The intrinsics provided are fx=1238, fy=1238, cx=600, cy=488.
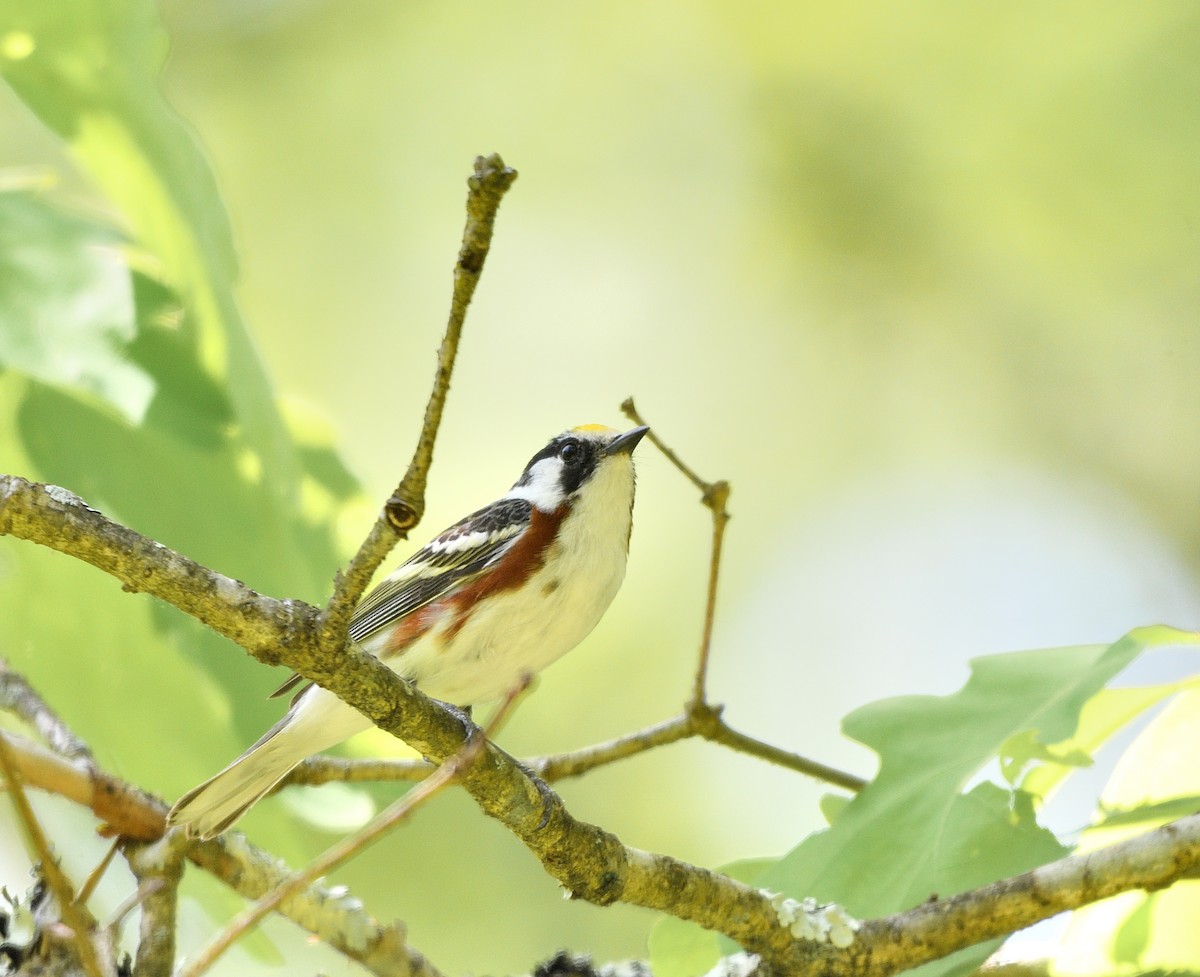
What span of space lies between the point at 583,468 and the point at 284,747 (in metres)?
1.03

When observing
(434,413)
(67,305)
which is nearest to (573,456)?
(67,305)

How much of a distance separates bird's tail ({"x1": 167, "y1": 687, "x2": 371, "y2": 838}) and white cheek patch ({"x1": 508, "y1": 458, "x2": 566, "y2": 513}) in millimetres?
703

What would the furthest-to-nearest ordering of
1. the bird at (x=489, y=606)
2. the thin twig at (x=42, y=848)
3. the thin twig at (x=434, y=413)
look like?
the bird at (x=489, y=606) < the thin twig at (x=434, y=413) < the thin twig at (x=42, y=848)

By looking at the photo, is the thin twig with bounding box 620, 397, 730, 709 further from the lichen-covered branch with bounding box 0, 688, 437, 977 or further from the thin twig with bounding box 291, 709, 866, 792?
the lichen-covered branch with bounding box 0, 688, 437, 977

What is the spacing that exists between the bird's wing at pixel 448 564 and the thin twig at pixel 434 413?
138 cm

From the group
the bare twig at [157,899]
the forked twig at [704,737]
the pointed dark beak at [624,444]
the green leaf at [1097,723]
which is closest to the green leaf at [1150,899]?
the green leaf at [1097,723]

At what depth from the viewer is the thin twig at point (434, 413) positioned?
125 cm

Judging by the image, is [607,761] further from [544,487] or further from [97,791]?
[97,791]

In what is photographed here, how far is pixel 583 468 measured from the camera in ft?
10.4

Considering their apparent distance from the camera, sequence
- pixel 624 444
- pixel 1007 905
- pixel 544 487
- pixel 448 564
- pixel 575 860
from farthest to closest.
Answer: pixel 544 487, pixel 624 444, pixel 448 564, pixel 575 860, pixel 1007 905

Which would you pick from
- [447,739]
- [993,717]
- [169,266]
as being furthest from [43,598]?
[993,717]

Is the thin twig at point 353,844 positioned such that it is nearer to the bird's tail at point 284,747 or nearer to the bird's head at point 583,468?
the bird's tail at point 284,747

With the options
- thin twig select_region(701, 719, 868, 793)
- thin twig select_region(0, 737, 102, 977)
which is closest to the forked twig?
thin twig select_region(701, 719, 868, 793)

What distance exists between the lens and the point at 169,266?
2248 mm
